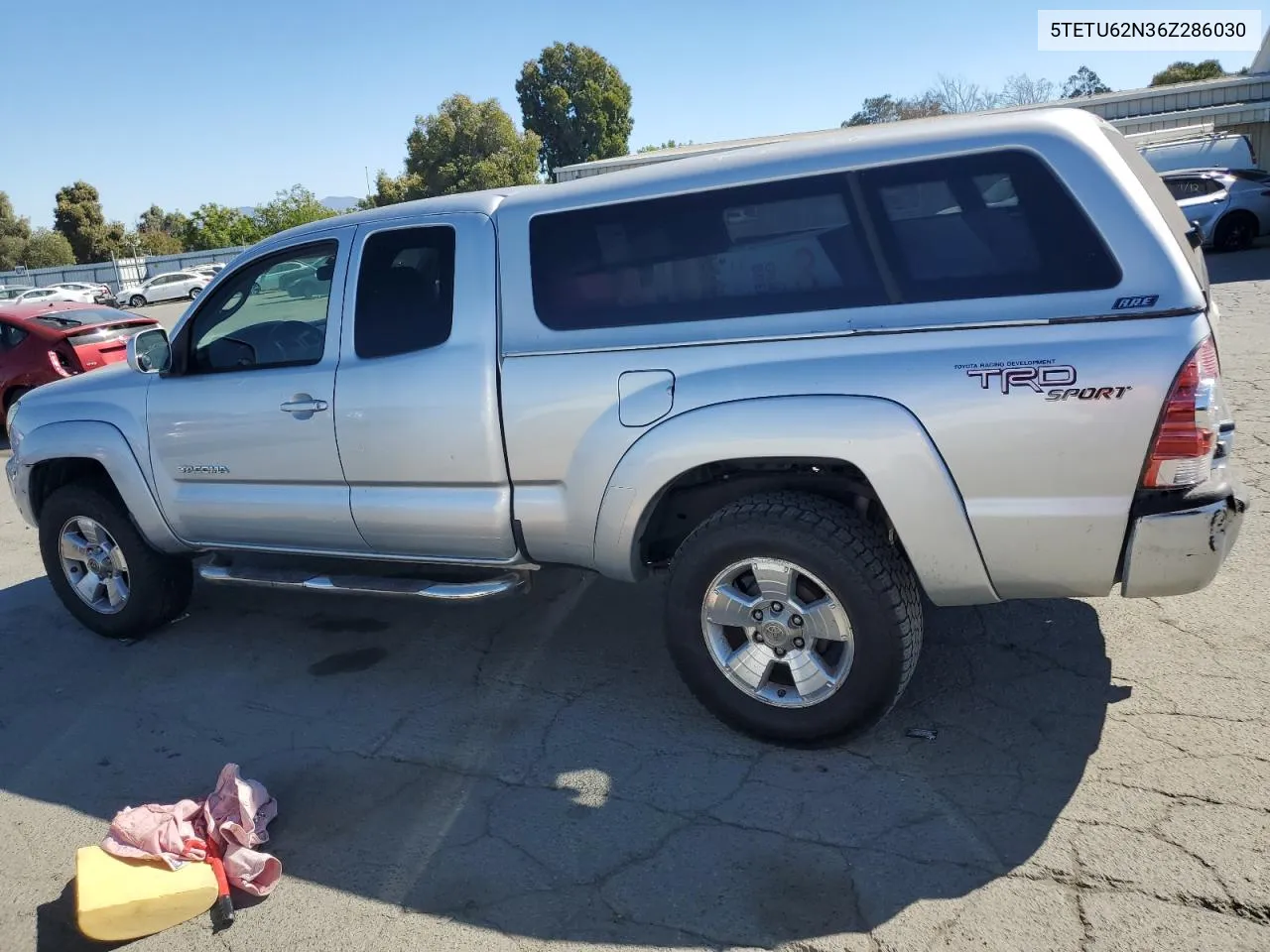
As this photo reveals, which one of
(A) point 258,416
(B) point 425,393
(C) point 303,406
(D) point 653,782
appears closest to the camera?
(D) point 653,782

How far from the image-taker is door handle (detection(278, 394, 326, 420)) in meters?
4.43

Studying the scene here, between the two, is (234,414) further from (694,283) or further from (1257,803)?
(1257,803)

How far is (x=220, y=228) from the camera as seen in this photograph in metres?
59.4

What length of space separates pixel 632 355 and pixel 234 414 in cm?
210

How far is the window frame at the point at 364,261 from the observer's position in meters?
4.19

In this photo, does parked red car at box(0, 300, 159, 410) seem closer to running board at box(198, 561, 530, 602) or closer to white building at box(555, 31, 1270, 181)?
running board at box(198, 561, 530, 602)

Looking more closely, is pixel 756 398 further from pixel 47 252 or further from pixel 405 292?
pixel 47 252

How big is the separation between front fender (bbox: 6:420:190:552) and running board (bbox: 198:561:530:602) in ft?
1.01

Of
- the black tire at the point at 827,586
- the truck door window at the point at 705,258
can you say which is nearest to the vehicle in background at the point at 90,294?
the truck door window at the point at 705,258

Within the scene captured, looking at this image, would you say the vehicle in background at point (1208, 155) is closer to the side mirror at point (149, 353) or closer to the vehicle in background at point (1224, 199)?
the vehicle in background at point (1224, 199)

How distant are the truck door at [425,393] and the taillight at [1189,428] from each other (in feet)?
7.73

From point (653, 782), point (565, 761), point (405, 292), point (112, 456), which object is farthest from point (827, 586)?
point (112, 456)

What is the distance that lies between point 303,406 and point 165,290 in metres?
39.9

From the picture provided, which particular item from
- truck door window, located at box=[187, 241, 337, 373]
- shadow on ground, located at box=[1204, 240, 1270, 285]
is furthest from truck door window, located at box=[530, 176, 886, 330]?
shadow on ground, located at box=[1204, 240, 1270, 285]
